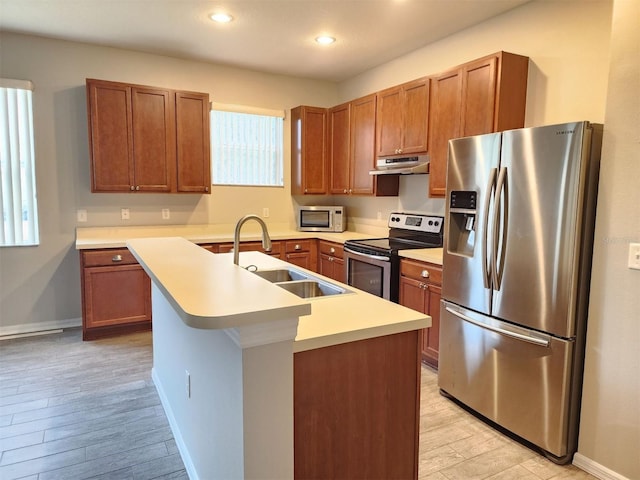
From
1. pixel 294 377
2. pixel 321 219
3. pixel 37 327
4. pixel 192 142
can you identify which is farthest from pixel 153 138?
pixel 294 377

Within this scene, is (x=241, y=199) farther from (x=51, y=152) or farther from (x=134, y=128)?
(x=51, y=152)

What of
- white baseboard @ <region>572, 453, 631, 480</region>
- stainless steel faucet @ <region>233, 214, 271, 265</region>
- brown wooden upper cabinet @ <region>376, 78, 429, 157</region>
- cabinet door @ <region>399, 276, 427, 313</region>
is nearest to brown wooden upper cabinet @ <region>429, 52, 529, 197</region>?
brown wooden upper cabinet @ <region>376, 78, 429, 157</region>

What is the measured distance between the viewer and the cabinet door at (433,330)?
3.08 metres

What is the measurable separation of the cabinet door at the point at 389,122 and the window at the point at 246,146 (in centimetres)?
139

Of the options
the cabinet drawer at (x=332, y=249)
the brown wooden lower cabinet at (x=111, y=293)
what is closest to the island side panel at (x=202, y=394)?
the brown wooden lower cabinet at (x=111, y=293)

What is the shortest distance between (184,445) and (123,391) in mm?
950

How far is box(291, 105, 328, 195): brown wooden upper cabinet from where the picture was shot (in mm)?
4820

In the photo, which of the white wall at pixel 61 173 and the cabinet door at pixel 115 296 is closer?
the cabinet door at pixel 115 296

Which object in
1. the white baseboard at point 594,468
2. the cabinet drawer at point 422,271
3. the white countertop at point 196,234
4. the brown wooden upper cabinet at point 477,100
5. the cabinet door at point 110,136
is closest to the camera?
the white baseboard at point 594,468

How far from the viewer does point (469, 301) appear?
2.57 m

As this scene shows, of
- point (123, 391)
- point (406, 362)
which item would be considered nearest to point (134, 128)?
point (123, 391)

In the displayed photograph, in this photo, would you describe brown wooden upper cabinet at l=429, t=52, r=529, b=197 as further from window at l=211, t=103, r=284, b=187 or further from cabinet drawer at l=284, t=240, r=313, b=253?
window at l=211, t=103, r=284, b=187

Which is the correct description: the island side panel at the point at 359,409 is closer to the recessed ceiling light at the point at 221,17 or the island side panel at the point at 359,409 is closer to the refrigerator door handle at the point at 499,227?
the refrigerator door handle at the point at 499,227

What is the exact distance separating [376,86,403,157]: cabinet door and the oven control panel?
653mm
